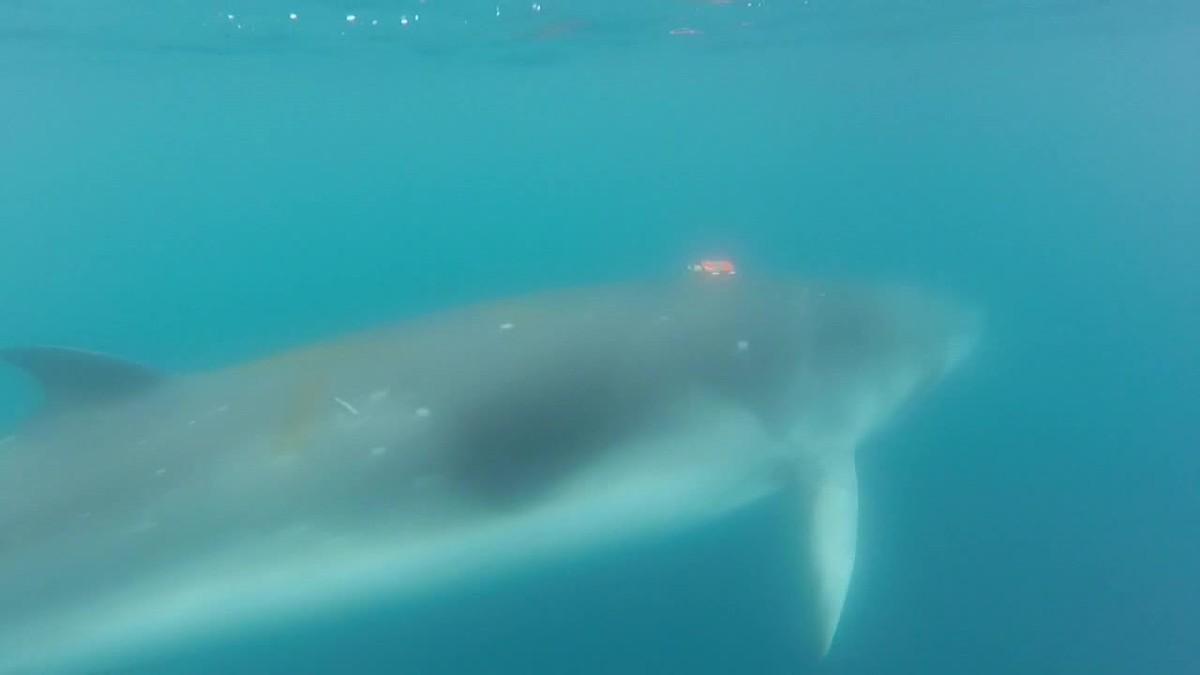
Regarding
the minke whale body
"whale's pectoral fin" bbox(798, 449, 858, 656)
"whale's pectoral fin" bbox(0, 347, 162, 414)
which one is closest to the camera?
the minke whale body

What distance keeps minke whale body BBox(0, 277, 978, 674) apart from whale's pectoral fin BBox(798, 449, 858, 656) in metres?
0.02

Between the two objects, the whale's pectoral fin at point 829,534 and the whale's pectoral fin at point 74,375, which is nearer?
the whale's pectoral fin at point 74,375

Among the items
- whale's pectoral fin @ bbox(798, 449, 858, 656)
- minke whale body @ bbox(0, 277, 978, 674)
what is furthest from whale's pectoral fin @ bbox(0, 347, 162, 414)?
whale's pectoral fin @ bbox(798, 449, 858, 656)

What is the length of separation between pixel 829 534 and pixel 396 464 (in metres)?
3.83

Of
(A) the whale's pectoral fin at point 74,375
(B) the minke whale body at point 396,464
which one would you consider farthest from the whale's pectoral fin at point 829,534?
(A) the whale's pectoral fin at point 74,375

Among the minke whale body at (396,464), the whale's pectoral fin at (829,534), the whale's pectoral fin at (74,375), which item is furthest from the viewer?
the whale's pectoral fin at (829,534)

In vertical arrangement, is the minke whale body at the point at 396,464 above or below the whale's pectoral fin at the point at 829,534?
above

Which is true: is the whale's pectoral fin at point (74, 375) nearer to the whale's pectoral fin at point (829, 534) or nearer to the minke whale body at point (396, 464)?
the minke whale body at point (396, 464)

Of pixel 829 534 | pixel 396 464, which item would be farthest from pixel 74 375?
pixel 829 534

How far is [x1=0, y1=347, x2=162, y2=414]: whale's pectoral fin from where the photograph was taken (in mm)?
7391

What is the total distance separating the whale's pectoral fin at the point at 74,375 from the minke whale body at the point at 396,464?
13mm

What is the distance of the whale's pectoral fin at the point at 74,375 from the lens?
291 inches

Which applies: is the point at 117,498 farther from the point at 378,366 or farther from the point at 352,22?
the point at 352,22

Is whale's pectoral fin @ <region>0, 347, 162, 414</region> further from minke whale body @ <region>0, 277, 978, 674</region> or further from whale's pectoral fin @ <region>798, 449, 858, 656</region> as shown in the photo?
whale's pectoral fin @ <region>798, 449, 858, 656</region>
